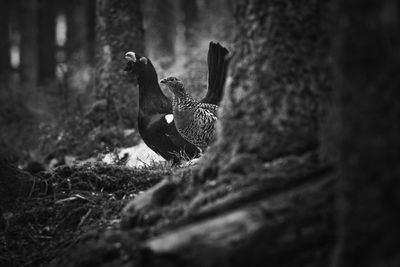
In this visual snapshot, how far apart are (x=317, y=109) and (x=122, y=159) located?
463 centimetres

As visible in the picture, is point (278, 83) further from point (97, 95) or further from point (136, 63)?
point (97, 95)

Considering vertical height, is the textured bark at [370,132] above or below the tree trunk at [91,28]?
below

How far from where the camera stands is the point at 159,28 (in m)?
21.6

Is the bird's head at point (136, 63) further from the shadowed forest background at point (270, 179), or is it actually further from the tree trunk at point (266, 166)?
the tree trunk at point (266, 166)

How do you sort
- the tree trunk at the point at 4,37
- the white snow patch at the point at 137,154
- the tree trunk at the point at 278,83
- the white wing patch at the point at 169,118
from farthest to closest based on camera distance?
the tree trunk at the point at 4,37
the white snow patch at the point at 137,154
the white wing patch at the point at 169,118
the tree trunk at the point at 278,83

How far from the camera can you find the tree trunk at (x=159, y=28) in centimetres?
2006

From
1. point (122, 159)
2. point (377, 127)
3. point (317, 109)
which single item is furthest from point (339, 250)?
Answer: point (122, 159)

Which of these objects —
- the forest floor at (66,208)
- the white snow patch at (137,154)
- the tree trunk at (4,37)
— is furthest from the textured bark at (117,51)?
the tree trunk at (4,37)

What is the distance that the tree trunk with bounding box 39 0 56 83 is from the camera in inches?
790

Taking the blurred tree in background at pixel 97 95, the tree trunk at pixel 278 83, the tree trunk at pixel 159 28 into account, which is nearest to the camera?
the tree trunk at pixel 278 83

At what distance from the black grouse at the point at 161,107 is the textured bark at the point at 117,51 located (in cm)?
221

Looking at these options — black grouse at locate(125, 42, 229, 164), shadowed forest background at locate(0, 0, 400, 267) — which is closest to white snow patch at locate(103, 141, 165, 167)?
black grouse at locate(125, 42, 229, 164)

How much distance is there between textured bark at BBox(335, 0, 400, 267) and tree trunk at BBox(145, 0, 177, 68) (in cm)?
1597

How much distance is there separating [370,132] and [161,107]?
508 centimetres
